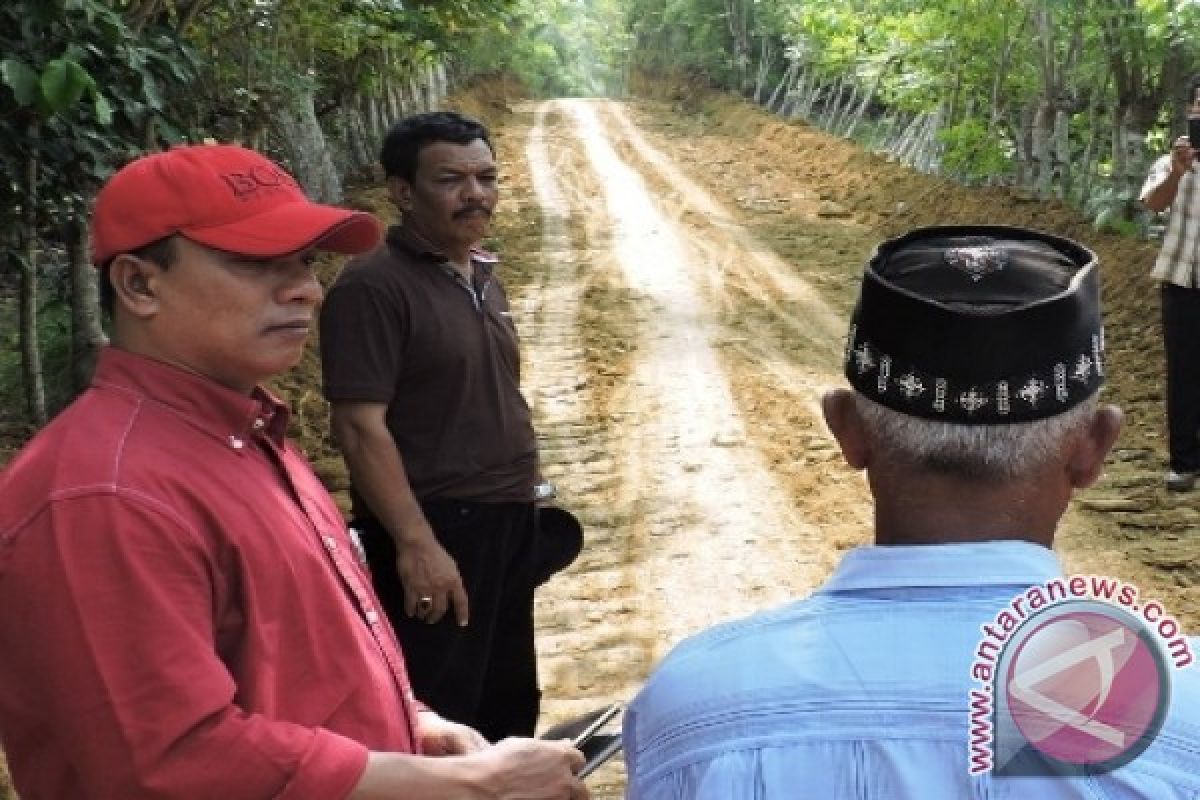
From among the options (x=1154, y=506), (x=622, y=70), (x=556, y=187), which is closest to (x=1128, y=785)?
(x=1154, y=506)

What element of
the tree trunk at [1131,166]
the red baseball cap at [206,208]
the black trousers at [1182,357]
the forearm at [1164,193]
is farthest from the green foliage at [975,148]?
the red baseball cap at [206,208]

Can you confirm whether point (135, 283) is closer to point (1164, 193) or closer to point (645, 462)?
point (1164, 193)

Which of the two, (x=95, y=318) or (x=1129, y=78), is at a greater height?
(x=1129, y=78)

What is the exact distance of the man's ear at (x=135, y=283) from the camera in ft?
5.03

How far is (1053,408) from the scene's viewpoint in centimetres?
110

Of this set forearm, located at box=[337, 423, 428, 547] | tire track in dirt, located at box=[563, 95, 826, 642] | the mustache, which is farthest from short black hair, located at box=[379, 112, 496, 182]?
tire track in dirt, located at box=[563, 95, 826, 642]

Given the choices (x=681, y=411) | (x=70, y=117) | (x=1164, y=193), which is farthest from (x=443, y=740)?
(x=681, y=411)

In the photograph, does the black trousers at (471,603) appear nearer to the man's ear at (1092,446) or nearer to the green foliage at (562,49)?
the man's ear at (1092,446)

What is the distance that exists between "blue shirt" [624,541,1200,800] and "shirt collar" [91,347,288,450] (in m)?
0.78

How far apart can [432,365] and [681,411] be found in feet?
16.4

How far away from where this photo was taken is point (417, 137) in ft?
9.53

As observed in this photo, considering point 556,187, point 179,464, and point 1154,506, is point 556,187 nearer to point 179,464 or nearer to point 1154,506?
point 1154,506

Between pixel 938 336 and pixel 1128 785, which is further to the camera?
pixel 938 336

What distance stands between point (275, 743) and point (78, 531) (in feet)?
1.13
